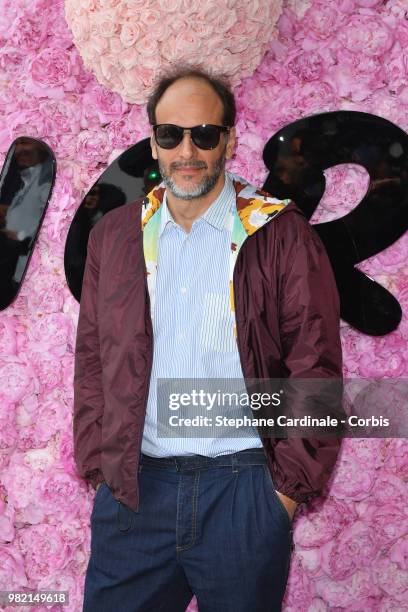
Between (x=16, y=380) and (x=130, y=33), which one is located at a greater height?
(x=130, y=33)

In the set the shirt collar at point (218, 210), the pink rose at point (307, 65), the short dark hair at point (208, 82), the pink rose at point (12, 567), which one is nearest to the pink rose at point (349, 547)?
the pink rose at point (12, 567)

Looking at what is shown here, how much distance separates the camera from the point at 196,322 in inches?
80.8

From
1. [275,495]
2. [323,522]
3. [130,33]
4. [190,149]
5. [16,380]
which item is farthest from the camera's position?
[16,380]

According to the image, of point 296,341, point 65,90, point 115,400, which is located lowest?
point 115,400

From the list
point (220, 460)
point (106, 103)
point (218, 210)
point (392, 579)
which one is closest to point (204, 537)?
point (220, 460)

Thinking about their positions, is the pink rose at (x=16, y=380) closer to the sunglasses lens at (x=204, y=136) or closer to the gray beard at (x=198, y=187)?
the gray beard at (x=198, y=187)

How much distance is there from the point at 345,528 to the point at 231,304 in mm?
1126

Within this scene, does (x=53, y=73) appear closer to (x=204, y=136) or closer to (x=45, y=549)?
(x=204, y=136)

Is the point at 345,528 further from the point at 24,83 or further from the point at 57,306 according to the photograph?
the point at 24,83

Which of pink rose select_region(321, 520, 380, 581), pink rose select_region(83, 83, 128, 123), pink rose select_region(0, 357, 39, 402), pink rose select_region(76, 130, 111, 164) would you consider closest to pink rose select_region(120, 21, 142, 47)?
pink rose select_region(83, 83, 128, 123)

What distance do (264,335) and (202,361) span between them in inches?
7.5

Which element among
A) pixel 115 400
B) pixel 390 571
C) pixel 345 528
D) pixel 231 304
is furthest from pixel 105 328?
pixel 390 571

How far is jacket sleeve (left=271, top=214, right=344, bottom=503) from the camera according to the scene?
195 cm

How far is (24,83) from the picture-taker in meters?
2.73
